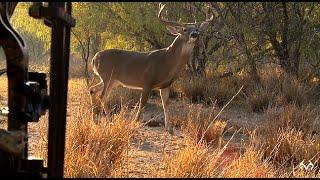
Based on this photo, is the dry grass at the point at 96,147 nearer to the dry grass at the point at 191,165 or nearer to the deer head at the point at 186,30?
the dry grass at the point at 191,165

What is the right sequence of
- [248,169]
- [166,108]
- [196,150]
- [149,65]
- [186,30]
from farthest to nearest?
[149,65]
[186,30]
[166,108]
[196,150]
[248,169]

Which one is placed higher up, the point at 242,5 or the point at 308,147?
the point at 242,5

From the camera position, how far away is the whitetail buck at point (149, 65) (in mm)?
9688

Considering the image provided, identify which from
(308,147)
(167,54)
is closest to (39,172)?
(308,147)

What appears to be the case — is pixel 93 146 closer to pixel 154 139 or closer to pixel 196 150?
pixel 196 150

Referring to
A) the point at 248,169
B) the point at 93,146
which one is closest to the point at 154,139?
the point at 93,146

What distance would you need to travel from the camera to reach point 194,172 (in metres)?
4.25

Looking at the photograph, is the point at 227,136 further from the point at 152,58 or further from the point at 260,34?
the point at 260,34

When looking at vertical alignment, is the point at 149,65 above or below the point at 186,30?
below

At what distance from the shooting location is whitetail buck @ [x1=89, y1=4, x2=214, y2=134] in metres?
9.69

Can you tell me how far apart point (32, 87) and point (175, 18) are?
1233 centimetres

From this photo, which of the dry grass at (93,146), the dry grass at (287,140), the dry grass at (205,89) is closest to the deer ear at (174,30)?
the dry grass at (205,89)

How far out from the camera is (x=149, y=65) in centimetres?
1003

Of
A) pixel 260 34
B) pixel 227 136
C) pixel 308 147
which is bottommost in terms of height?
pixel 227 136
